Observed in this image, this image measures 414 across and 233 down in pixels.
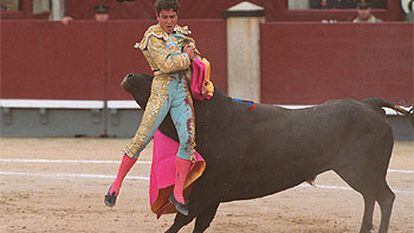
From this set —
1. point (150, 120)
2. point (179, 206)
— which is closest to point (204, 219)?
point (179, 206)

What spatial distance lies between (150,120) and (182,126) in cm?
16

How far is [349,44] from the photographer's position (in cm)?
1224

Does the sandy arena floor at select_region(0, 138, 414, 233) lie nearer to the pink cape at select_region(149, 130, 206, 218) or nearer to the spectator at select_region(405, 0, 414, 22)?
the pink cape at select_region(149, 130, 206, 218)

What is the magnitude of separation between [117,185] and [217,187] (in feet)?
1.70

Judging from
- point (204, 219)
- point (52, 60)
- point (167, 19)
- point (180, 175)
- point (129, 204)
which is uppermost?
point (167, 19)

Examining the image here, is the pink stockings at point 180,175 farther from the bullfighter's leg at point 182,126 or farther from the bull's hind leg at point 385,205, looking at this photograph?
the bull's hind leg at point 385,205

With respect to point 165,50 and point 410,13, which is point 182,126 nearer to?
point 165,50

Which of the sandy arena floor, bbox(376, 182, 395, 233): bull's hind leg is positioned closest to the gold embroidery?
the sandy arena floor

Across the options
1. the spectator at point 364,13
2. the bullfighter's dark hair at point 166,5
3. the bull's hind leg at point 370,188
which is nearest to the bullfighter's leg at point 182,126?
the bullfighter's dark hair at point 166,5

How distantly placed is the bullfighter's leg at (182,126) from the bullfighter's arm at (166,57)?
112 mm

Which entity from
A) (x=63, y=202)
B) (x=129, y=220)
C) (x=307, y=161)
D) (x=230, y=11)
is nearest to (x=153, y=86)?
(x=307, y=161)

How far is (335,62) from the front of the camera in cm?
1228

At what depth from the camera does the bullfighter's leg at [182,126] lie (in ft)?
19.5

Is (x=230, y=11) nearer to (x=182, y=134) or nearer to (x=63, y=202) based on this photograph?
(x=63, y=202)
